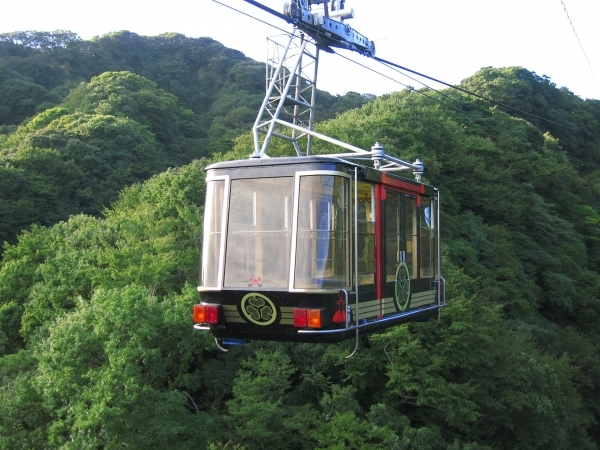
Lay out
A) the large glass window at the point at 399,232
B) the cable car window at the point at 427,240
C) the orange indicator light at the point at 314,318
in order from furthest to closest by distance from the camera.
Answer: the cable car window at the point at 427,240 < the large glass window at the point at 399,232 < the orange indicator light at the point at 314,318

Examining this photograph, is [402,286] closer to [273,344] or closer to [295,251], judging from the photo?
[295,251]

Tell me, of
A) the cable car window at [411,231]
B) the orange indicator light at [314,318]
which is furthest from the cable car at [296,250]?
the cable car window at [411,231]

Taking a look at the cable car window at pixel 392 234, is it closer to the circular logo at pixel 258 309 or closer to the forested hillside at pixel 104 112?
the circular logo at pixel 258 309

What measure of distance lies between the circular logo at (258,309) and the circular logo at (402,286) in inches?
73.3

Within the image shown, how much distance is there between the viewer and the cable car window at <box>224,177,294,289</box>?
6.46 metres

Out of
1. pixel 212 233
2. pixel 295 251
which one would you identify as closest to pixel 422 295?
pixel 295 251

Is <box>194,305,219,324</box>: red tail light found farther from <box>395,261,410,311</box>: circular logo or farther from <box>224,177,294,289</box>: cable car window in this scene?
<box>395,261,410,311</box>: circular logo

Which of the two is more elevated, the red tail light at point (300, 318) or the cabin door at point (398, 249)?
the cabin door at point (398, 249)

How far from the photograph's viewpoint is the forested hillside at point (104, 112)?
3559 cm

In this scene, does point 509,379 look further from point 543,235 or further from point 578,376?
point 543,235

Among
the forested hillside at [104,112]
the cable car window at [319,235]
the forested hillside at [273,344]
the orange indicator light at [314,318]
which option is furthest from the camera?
the forested hillside at [104,112]

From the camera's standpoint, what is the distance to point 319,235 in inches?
249

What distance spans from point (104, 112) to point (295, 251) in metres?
43.0

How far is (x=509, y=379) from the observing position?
21.3 metres
